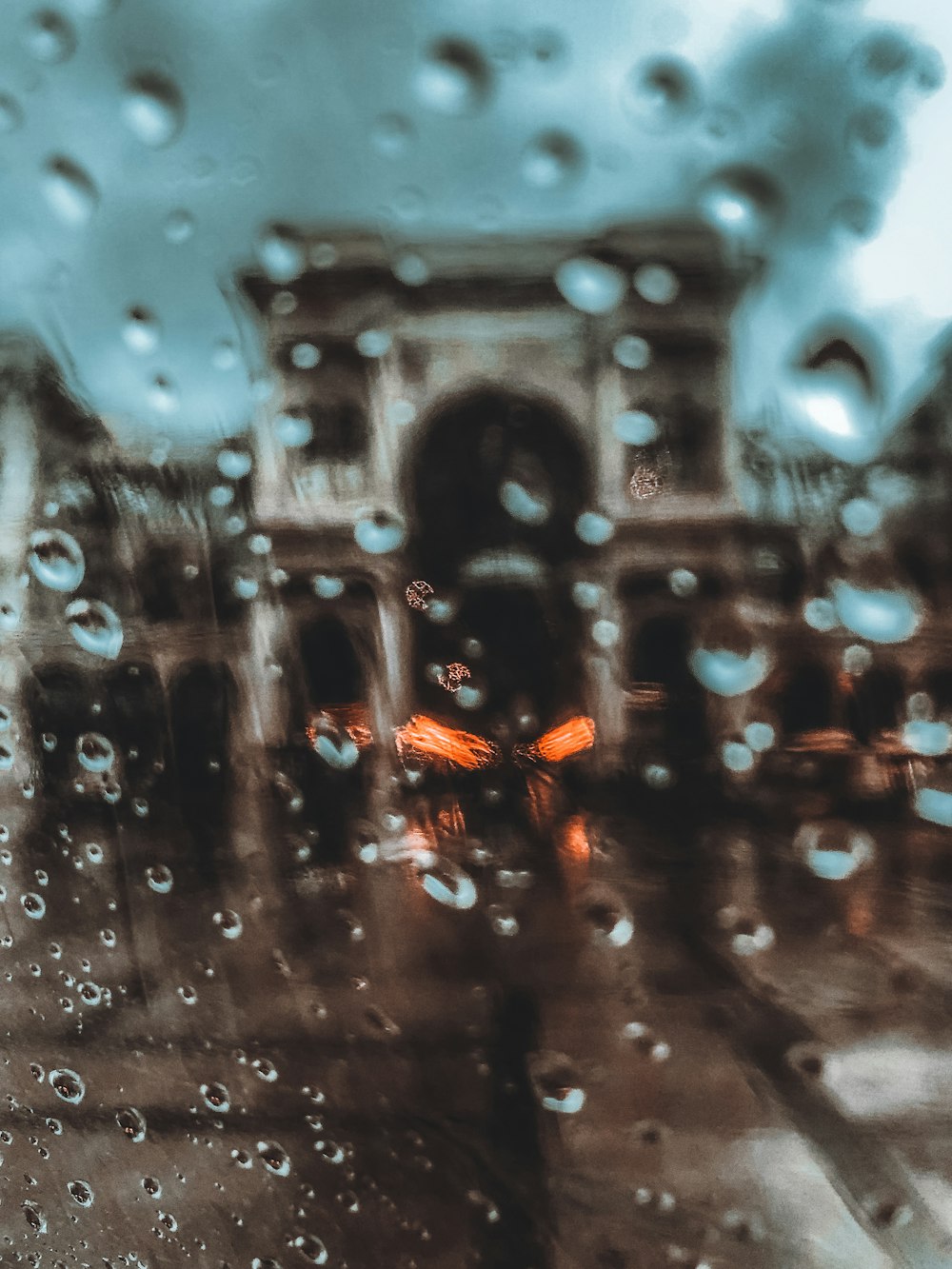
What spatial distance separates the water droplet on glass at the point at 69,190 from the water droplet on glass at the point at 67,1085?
1.36ft

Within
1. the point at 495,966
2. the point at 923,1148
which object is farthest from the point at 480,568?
the point at 923,1148

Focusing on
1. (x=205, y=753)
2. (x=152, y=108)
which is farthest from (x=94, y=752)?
(x=152, y=108)

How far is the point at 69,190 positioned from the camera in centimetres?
35

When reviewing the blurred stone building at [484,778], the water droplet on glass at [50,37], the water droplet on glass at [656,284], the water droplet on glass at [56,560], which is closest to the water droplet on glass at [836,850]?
the blurred stone building at [484,778]

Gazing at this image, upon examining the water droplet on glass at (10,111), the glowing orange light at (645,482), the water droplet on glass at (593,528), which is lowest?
the water droplet on glass at (593,528)

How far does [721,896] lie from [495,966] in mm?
Answer: 106

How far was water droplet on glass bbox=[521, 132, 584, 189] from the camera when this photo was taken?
1.03 feet

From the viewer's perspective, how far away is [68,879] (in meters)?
0.42

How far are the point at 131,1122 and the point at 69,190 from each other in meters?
0.44

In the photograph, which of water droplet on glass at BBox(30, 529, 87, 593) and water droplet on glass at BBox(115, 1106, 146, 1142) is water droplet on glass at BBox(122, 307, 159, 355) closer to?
water droplet on glass at BBox(30, 529, 87, 593)

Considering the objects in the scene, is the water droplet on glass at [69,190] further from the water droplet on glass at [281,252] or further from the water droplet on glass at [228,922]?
the water droplet on glass at [228,922]

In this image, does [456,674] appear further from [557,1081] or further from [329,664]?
[557,1081]

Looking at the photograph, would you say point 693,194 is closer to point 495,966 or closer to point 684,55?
point 684,55

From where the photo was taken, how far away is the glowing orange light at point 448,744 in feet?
1.19
